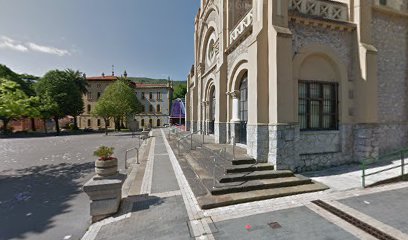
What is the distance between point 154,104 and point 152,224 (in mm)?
57963

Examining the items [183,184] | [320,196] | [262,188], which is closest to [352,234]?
[320,196]

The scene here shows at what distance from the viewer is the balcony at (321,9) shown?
8281 mm

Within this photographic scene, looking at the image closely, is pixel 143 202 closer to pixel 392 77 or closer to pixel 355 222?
pixel 355 222

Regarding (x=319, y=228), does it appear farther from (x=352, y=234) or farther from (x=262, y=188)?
(x=262, y=188)

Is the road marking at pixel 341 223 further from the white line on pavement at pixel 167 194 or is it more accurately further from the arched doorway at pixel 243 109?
the arched doorway at pixel 243 109

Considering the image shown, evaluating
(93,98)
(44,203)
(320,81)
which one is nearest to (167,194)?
(44,203)

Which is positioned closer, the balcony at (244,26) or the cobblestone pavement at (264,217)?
the cobblestone pavement at (264,217)

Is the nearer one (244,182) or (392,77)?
(244,182)


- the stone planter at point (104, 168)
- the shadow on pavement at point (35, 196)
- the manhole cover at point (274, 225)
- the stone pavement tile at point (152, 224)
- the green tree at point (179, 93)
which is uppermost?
the green tree at point (179, 93)

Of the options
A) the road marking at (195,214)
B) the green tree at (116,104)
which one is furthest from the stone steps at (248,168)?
the green tree at (116,104)

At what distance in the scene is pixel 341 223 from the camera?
14.7ft

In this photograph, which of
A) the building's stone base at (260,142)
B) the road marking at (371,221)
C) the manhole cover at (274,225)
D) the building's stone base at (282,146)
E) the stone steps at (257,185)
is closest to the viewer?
the road marking at (371,221)

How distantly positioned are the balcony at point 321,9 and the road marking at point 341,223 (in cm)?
755

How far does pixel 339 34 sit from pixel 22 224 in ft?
43.5
